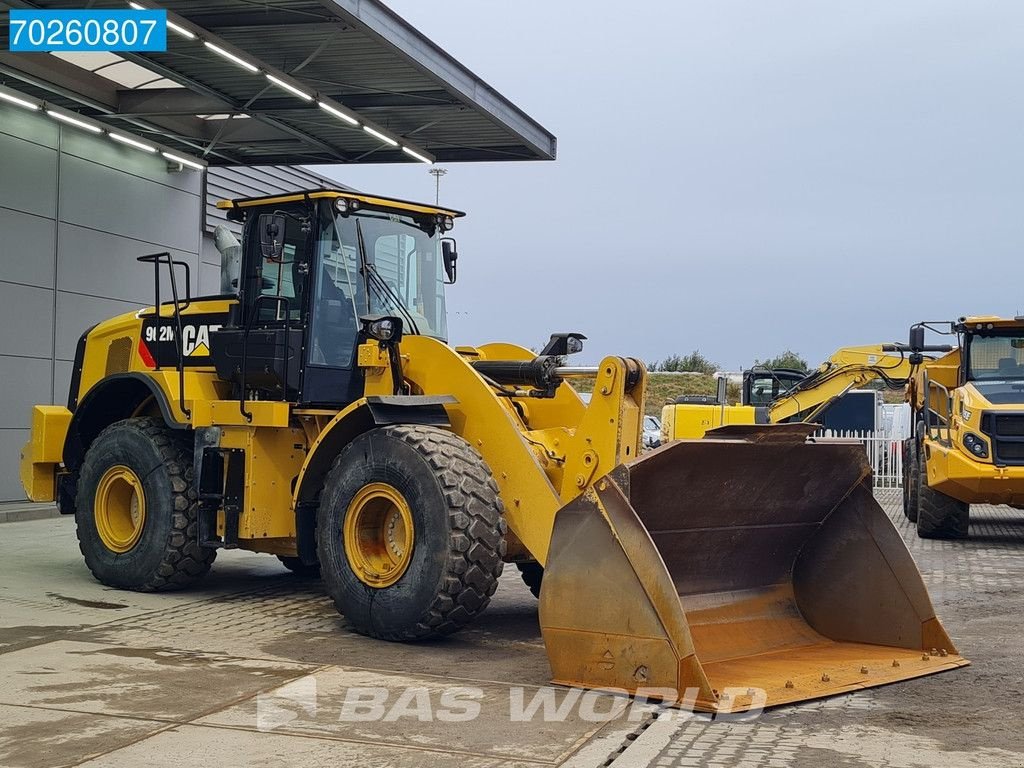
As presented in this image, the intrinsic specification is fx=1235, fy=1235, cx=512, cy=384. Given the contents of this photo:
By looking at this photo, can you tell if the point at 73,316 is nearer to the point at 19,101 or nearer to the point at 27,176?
the point at 27,176

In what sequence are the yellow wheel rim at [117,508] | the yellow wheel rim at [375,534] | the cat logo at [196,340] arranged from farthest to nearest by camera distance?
the cat logo at [196,340] → the yellow wheel rim at [117,508] → the yellow wheel rim at [375,534]

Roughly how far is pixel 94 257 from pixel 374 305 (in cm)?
1018

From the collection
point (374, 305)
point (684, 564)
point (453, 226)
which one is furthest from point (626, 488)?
point (453, 226)

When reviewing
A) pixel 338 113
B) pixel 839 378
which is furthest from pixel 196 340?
pixel 839 378

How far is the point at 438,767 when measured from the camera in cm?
479

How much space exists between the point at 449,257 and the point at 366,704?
4516mm

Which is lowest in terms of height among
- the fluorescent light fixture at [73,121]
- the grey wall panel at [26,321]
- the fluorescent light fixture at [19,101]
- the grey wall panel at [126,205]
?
the grey wall panel at [26,321]

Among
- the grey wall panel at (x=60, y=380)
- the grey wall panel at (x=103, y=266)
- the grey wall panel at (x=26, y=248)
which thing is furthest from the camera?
the grey wall panel at (x=103, y=266)

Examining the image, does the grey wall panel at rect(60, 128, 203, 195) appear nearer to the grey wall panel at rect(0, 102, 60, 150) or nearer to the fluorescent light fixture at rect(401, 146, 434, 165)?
the grey wall panel at rect(0, 102, 60, 150)

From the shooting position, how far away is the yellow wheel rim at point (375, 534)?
7.39 meters

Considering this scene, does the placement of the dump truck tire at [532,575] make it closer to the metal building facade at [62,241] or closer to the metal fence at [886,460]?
the metal building facade at [62,241]

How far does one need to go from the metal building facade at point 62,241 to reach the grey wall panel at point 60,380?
0.01 metres

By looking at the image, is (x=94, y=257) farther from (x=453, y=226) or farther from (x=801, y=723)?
(x=801, y=723)

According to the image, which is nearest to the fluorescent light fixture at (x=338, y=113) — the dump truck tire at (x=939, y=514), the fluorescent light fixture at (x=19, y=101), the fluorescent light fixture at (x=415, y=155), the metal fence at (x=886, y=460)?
the fluorescent light fixture at (x=415, y=155)
